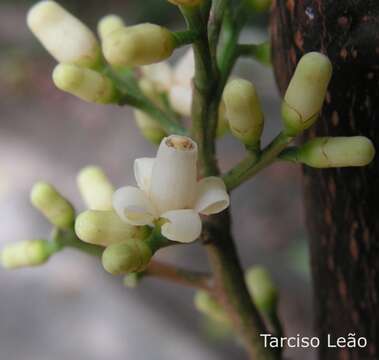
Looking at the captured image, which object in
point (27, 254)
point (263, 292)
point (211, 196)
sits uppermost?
point (211, 196)

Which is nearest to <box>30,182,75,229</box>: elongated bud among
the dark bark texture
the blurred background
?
the dark bark texture

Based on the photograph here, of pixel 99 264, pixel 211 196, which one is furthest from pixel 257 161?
pixel 99 264

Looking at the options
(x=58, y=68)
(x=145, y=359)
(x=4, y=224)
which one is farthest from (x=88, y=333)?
(x=58, y=68)

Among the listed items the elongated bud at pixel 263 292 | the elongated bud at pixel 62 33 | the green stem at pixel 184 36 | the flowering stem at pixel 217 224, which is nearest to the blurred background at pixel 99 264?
the elongated bud at pixel 263 292

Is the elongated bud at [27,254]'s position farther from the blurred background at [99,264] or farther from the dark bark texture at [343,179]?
the blurred background at [99,264]

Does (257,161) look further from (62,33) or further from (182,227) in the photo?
(62,33)

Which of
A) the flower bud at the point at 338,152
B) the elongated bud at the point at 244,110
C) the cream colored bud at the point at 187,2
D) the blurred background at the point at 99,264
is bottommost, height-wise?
the blurred background at the point at 99,264

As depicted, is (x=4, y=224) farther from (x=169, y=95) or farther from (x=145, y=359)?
(x=169, y=95)
